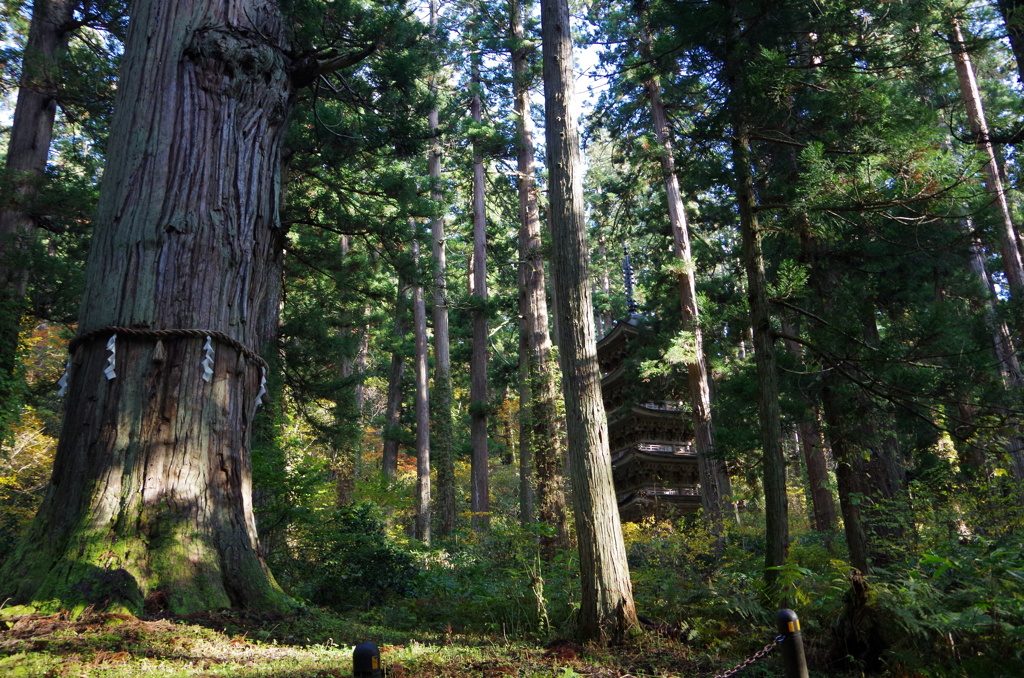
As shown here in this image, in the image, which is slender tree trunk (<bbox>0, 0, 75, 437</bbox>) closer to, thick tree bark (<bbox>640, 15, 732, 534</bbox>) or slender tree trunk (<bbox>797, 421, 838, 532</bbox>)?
thick tree bark (<bbox>640, 15, 732, 534</bbox>)

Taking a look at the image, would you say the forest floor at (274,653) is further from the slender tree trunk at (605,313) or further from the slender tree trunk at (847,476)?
the slender tree trunk at (605,313)

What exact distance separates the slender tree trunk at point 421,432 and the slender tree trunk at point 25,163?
30.5 ft

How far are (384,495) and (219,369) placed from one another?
49.5 feet

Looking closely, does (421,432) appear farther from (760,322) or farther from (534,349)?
(760,322)

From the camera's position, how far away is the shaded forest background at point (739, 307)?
5.57 meters

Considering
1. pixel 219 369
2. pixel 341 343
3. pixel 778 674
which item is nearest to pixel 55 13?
pixel 341 343

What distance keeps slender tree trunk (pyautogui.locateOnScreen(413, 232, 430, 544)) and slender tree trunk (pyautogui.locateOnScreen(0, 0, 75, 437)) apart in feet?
30.5

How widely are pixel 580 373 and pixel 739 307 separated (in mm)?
4160

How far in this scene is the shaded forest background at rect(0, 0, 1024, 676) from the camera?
18.3 ft

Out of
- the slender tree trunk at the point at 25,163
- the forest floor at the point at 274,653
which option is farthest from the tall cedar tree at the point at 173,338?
the slender tree trunk at the point at 25,163

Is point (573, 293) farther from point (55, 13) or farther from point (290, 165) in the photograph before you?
point (55, 13)

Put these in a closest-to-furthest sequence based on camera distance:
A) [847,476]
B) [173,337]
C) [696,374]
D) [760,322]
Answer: [173,337], [760,322], [847,476], [696,374]

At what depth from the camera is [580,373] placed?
549 cm

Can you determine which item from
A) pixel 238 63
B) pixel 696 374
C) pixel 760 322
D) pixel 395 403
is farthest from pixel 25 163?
pixel 395 403
